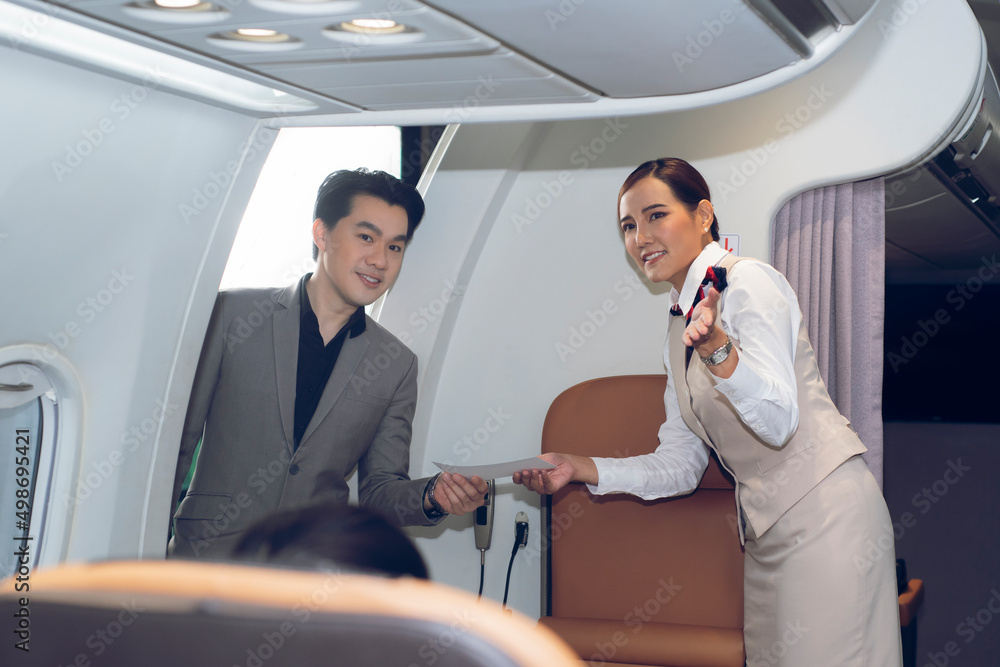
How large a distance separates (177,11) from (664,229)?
1.54 metres

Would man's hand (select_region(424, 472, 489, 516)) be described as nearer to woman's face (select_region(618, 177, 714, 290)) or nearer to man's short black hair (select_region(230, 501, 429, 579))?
woman's face (select_region(618, 177, 714, 290))

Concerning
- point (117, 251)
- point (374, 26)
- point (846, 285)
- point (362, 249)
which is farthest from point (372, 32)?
point (846, 285)

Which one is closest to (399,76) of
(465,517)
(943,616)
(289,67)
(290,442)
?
(289,67)

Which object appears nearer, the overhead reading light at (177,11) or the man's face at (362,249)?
the overhead reading light at (177,11)

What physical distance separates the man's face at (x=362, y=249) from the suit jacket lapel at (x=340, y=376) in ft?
0.43

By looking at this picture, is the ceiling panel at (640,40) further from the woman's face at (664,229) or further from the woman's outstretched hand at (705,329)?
the woman's face at (664,229)

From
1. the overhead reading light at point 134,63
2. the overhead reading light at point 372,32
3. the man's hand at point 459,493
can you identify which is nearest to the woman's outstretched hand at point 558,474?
the man's hand at point 459,493

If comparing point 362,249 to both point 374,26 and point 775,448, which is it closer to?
point 374,26

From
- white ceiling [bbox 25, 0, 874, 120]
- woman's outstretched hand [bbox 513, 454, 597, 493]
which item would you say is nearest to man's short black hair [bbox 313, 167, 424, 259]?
white ceiling [bbox 25, 0, 874, 120]

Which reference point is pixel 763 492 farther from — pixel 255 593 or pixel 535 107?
pixel 255 593

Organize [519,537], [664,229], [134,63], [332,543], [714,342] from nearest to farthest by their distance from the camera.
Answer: [332,543] → [134,63] → [714,342] → [664,229] → [519,537]

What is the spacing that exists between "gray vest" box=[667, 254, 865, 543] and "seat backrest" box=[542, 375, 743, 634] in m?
0.42

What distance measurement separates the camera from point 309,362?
8.41 feet

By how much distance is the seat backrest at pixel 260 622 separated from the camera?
619mm
